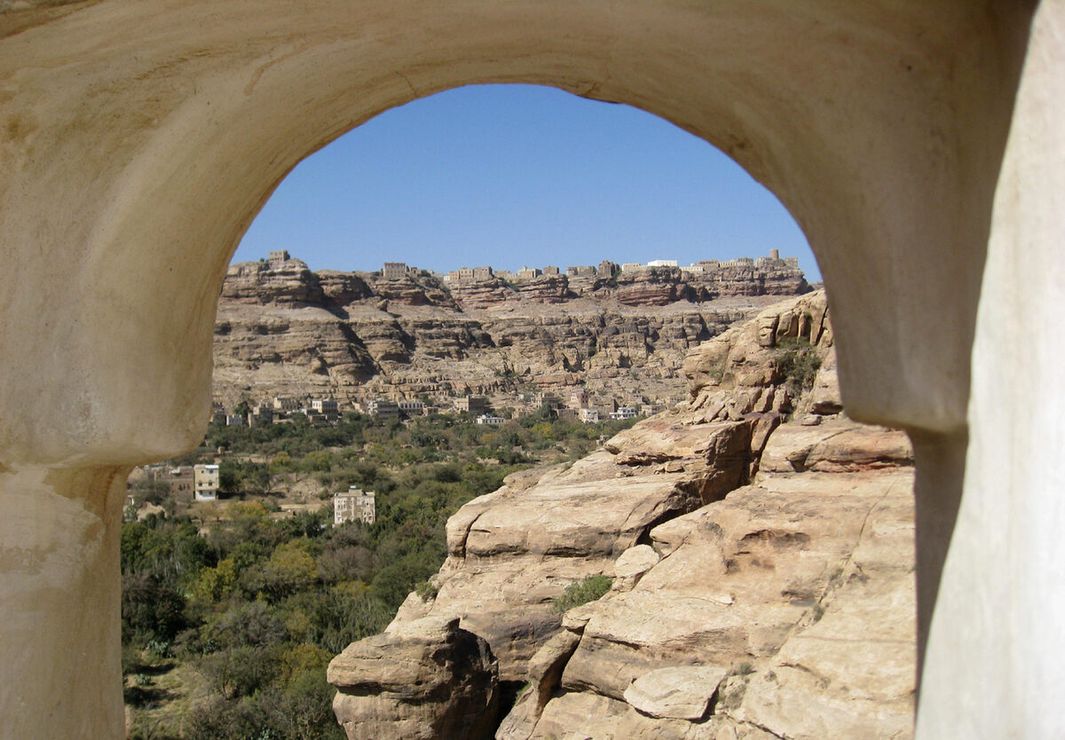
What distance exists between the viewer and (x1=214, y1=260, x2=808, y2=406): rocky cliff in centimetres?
5959

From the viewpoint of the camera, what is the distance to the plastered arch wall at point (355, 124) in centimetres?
150

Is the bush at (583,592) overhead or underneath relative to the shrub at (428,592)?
overhead

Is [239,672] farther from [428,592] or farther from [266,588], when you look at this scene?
[266,588]

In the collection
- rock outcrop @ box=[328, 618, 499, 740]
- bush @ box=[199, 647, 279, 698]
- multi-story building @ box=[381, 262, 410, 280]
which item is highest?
multi-story building @ box=[381, 262, 410, 280]

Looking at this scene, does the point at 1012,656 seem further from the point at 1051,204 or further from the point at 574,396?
the point at 574,396

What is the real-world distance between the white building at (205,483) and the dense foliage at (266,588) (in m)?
0.51

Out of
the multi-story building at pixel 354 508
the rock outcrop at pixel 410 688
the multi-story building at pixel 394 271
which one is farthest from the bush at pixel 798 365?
the multi-story building at pixel 394 271

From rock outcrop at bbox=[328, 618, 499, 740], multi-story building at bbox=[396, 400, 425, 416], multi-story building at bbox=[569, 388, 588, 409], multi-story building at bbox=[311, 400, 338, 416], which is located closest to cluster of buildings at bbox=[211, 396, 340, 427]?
multi-story building at bbox=[311, 400, 338, 416]

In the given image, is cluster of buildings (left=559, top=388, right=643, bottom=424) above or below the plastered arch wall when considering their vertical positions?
below

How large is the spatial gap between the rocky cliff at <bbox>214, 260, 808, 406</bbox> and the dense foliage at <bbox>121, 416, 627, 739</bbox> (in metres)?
26.2

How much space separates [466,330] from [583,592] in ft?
199

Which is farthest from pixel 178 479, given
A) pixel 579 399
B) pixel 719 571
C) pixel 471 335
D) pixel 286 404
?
pixel 471 335

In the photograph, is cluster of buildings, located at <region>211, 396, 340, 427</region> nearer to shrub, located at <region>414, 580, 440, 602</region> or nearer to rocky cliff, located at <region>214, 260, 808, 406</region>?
rocky cliff, located at <region>214, 260, 808, 406</region>

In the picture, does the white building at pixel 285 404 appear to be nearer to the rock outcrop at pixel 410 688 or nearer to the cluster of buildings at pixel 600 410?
the cluster of buildings at pixel 600 410
